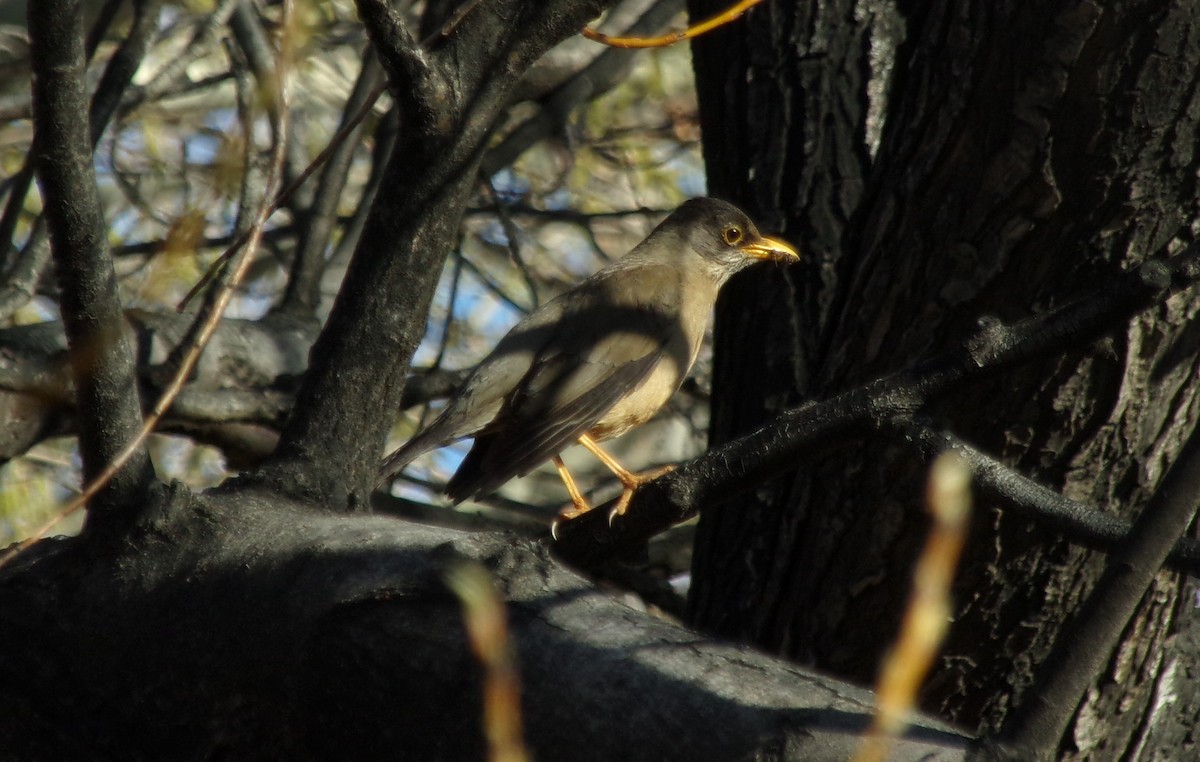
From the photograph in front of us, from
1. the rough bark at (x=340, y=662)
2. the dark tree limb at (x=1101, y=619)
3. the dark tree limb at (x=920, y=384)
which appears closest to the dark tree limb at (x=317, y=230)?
the rough bark at (x=340, y=662)

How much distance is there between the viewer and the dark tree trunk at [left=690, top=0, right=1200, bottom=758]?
383cm

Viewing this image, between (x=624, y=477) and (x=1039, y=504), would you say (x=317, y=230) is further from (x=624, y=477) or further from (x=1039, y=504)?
(x=1039, y=504)

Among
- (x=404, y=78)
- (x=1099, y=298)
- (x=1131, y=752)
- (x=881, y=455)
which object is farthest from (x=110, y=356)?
(x=1131, y=752)

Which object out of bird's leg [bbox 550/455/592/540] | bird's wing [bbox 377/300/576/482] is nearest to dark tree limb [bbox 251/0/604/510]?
bird's leg [bbox 550/455/592/540]

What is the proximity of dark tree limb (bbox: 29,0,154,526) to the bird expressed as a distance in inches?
90.6

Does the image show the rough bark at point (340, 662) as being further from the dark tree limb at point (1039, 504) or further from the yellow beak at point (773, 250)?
the yellow beak at point (773, 250)

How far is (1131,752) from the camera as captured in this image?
4.13 meters

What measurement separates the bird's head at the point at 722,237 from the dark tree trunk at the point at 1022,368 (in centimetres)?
Result: 62

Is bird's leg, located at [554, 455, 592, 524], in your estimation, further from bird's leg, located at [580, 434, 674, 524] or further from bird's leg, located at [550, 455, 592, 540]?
bird's leg, located at [580, 434, 674, 524]

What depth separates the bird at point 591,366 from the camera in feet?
16.9

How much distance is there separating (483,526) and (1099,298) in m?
3.84

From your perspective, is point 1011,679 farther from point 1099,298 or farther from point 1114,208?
point 1099,298

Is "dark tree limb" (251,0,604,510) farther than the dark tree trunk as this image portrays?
No

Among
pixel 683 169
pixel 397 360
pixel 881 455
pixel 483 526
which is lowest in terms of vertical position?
pixel 483 526
